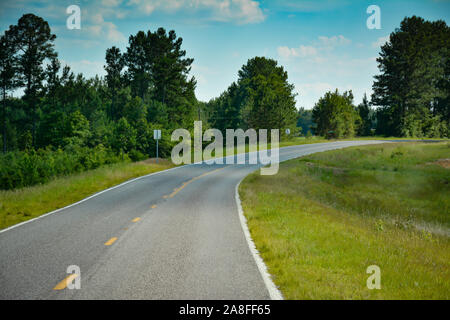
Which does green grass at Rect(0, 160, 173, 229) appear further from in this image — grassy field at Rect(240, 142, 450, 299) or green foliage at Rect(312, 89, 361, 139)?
green foliage at Rect(312, 89, 361, 139)

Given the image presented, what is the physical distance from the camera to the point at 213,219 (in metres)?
10.4

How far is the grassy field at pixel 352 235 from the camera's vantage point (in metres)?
5.38

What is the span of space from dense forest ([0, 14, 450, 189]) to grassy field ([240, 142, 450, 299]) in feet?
84.0

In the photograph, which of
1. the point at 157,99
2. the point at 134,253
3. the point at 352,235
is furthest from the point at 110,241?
the point at 157,99

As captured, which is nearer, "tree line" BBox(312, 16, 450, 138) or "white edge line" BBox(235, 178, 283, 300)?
"white edge line" BBox(235, 178, 283, 300)

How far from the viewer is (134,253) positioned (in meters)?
6.80

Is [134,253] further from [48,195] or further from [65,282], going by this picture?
[48,195]

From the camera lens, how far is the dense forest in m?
46.7

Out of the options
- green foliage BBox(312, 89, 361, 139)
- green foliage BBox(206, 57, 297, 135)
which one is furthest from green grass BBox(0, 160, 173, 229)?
green foliage BBox(312, 89, 361, 139)


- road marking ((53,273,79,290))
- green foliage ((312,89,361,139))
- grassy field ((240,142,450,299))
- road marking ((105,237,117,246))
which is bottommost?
grassy field ((240,142,450,299))

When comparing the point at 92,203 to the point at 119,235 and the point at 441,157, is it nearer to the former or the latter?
the point at 119,235

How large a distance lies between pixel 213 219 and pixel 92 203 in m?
5.48

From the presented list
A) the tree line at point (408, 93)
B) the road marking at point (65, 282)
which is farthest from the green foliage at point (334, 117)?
the road marking at point (65, 282)
